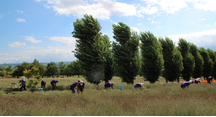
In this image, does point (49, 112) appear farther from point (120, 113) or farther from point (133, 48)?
point (133, 48)

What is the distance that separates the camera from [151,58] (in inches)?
793

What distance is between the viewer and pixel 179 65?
74.2ft

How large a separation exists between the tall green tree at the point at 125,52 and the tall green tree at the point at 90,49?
2235 millimetres

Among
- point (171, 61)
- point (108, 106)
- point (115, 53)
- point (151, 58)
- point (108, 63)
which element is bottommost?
point (108, 106)

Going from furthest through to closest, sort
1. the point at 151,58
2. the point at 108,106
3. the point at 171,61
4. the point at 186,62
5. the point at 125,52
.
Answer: the point at 186,62 → the point at 171,61 → the point at 151,58 → the point at 125,52 → the point at 108,106

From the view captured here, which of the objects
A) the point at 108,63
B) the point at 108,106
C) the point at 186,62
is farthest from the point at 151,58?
the point at 108,106

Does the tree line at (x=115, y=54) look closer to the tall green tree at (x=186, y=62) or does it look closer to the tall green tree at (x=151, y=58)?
the tall green tree at (x=151, y=58)

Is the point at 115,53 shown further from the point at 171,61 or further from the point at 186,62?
the point at 186,62

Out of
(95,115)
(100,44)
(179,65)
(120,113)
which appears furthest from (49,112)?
(179,65)

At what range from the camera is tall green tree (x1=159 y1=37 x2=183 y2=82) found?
74.3ft

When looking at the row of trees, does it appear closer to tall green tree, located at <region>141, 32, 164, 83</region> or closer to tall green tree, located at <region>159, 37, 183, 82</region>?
tall green tree, located at <region>141, 32, 164, 83</region>

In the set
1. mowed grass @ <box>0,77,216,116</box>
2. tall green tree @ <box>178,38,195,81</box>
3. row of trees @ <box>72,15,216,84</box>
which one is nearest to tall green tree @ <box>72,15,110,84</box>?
row of trees @ <box>72,15,216,84</box>

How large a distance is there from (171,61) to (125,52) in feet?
32.3

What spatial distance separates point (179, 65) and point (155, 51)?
642 centimetres
